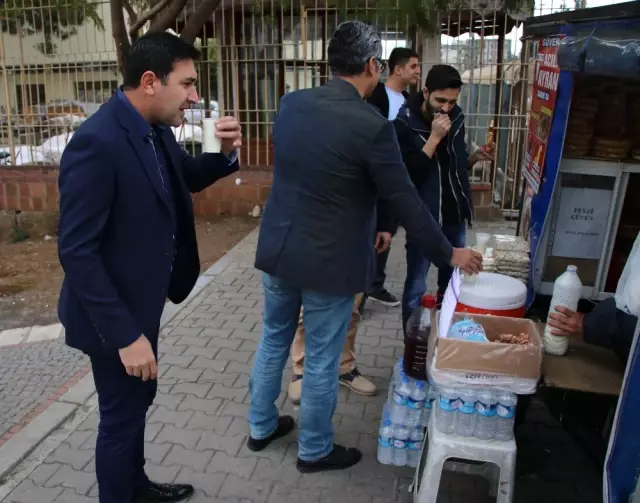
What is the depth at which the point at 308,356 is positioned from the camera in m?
2.83

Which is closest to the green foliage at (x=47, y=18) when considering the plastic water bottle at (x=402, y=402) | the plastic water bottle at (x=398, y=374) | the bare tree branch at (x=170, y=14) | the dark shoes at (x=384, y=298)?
the bare tree branch at (x=170, y=14)

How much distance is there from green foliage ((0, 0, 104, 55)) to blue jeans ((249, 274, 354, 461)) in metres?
6.45

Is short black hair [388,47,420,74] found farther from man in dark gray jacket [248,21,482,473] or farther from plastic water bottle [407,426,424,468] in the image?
plastic water bottle [407,426,424,468]

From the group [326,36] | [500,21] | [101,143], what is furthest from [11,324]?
[500,21]

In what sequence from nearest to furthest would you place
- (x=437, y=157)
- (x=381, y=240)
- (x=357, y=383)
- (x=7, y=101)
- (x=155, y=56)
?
1. (x=155, y=56)
2. (x=381, y=240)
3. (x=357, y=383)
4. (x=437, y=157)
5. (x=7, y=101)

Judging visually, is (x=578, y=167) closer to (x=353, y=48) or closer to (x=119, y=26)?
(x=353, y=48)

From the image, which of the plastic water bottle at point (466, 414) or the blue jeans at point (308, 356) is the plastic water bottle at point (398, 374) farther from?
the plastic water bottle at point (466, 414)

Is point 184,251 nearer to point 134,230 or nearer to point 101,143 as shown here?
point 134,230

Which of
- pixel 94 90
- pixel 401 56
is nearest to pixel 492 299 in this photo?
pixel 401 56

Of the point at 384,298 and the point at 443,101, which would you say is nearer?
the point at 443,101

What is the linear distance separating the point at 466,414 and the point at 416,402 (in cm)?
43

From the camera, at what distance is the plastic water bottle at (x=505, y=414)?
241 centimetres

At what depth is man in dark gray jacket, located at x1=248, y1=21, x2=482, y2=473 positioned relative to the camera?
2482 millimetres

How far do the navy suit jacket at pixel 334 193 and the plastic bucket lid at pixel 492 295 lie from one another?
291 mm
